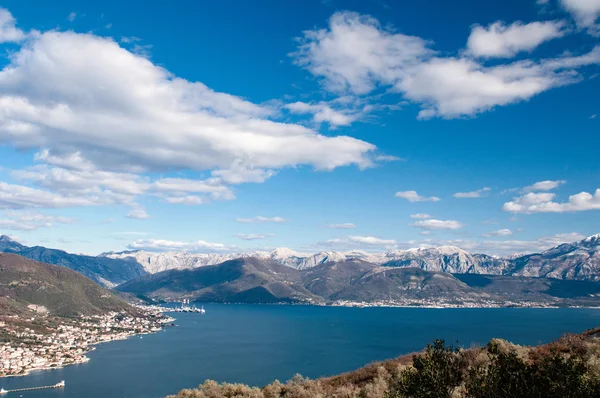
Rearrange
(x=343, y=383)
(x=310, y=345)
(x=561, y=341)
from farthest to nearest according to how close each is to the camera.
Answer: (x=310, y=345) → (x=343, y=383) → (x=561, y=341)

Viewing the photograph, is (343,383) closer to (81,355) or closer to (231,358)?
(231,358)

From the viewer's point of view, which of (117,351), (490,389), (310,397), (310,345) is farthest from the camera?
(310,345)

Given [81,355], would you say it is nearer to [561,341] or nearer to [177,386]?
[177,386]

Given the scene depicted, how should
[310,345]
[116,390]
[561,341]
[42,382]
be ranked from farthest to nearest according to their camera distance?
[310,345] < [42,382] < [116,390] < [561,341]

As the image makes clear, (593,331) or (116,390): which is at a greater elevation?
(593,331)

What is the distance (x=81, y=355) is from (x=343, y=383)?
160 meters

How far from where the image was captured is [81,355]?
542 feet

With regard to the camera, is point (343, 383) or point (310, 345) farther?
point (310, 345)

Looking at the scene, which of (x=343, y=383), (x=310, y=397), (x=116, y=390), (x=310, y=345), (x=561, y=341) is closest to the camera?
(x=310, y=397)

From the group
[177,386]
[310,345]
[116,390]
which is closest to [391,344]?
[310,345]

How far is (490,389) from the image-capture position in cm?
1762

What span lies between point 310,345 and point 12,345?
128 metres

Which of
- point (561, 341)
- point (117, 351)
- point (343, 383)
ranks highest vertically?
point (561, 341)

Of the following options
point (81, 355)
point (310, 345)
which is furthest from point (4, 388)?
point (310, 345)
